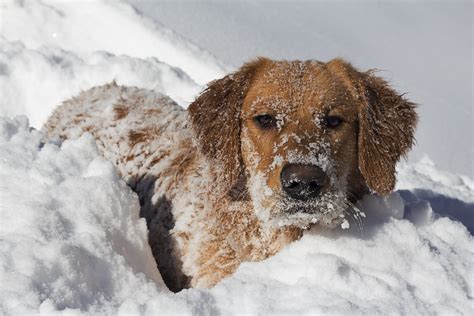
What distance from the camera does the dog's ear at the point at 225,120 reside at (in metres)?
3.93

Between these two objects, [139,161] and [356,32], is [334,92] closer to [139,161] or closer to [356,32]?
[139,161]

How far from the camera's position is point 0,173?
11.8 feet

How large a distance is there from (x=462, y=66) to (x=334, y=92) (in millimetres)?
6318

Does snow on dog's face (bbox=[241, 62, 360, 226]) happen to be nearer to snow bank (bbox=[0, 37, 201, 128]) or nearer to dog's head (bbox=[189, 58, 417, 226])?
dog's head (bbox=[189, 58, 417, 226])

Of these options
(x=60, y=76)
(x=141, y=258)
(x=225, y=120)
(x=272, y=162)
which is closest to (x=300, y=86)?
(x=225, y=120)

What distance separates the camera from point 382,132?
386cm

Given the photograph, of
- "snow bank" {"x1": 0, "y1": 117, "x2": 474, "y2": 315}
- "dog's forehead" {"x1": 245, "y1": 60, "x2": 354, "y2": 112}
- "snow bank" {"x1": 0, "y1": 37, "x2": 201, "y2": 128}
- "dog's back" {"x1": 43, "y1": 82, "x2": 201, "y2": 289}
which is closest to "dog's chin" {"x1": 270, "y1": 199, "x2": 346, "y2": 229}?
"snow bank" {"x1": 0, "y1": 117, "x2": 474, "y2": 315}

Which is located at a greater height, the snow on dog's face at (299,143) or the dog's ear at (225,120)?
the snow on dog's face at (299,143)

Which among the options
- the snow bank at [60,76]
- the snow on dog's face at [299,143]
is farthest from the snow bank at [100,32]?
the snow on dog's face at [299,143]

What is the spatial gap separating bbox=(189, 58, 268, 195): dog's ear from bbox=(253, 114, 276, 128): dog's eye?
0.18 meters

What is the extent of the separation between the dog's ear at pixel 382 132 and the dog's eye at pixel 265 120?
50 centimetres

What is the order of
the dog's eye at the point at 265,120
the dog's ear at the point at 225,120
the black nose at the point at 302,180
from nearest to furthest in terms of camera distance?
the black nose at the point at 302,180
the dog's eye at the point at 265,120
the dog's ear at the point at 225,120

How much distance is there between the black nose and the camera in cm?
327

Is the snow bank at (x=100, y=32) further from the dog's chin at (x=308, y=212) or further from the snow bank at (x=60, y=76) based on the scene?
the dog's chin at (x=308, y=212)
